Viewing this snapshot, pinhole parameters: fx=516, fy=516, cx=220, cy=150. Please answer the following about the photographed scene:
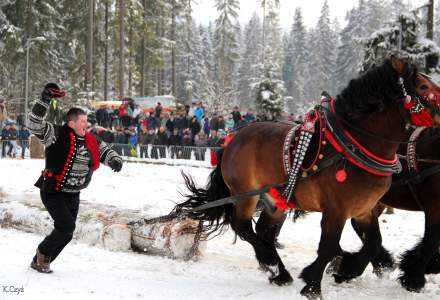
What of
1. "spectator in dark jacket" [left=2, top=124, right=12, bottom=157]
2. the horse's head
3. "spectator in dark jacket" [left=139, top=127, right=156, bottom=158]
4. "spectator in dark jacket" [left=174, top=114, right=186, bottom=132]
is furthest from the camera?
"spectator in dark jacket" [left=2, top=124, right=12, bottom=157]

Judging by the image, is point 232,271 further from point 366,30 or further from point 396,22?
point 366,30

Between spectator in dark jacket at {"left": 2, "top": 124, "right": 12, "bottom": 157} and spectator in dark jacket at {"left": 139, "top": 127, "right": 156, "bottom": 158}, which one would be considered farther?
spectator in dark jacket at {"left": 2, "top": 124, "right": 12, "bottom": 157}

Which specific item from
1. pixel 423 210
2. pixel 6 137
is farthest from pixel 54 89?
pixel 6 137

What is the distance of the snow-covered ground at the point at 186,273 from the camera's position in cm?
453

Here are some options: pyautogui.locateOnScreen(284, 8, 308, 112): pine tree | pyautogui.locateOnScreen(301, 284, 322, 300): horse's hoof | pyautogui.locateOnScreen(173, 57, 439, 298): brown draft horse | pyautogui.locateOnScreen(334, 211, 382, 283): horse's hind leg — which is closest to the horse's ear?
pyautogui.locateOnScreen(173, 57, 439, 298): brown draft horse

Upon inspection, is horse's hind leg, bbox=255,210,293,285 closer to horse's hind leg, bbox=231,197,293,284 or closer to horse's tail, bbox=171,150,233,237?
horse's hind leg, bbox=231,197,293,284

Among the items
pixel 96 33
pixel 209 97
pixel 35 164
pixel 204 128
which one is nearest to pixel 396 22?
pixel 204 128

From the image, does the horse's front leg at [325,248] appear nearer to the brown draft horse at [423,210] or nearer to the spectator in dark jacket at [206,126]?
the brown draft horse at [423,210]

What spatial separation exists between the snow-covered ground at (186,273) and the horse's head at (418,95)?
5.68 ft

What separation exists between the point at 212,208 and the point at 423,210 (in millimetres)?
2324

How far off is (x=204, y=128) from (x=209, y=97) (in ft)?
100

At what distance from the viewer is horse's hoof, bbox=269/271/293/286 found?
5238mm

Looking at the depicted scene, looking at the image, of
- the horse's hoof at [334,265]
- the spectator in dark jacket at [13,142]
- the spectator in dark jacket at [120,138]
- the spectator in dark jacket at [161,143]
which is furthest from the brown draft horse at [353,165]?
the spectator in dark jacket at [13,142]

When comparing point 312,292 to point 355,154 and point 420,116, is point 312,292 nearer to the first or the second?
point 355,154
